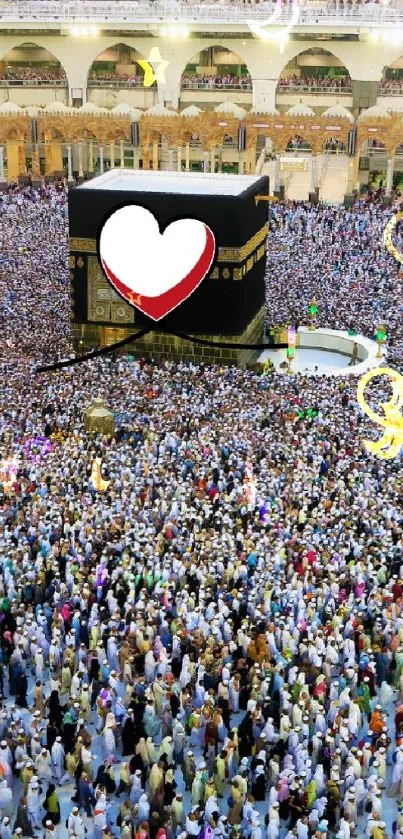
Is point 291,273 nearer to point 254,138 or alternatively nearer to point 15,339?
point 15,339

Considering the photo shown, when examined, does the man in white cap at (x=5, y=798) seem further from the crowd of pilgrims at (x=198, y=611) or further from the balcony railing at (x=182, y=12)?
the balcony railing at (x=182, y=12)

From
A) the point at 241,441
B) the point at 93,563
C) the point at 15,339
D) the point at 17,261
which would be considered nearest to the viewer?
the point at 93,563

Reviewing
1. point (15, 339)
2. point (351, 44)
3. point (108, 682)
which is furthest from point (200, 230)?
point (351, 44)

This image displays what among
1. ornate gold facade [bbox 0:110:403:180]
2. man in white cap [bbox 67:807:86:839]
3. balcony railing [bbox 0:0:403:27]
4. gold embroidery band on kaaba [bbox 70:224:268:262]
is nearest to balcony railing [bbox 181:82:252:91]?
balcony railing [bbox 0:0:403:27]

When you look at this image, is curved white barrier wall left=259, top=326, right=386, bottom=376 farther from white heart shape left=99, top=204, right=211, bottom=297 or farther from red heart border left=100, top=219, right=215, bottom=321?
white heart shape left=99, top=204, right=211, bottom=297

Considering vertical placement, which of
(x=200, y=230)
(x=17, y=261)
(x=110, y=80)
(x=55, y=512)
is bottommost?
(x=55, y=512)

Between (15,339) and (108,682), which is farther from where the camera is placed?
(15,339)

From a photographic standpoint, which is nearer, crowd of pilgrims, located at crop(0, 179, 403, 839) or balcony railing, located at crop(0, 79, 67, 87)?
crowd of pilgrims, located at crop(0, 179, 403, 839)
